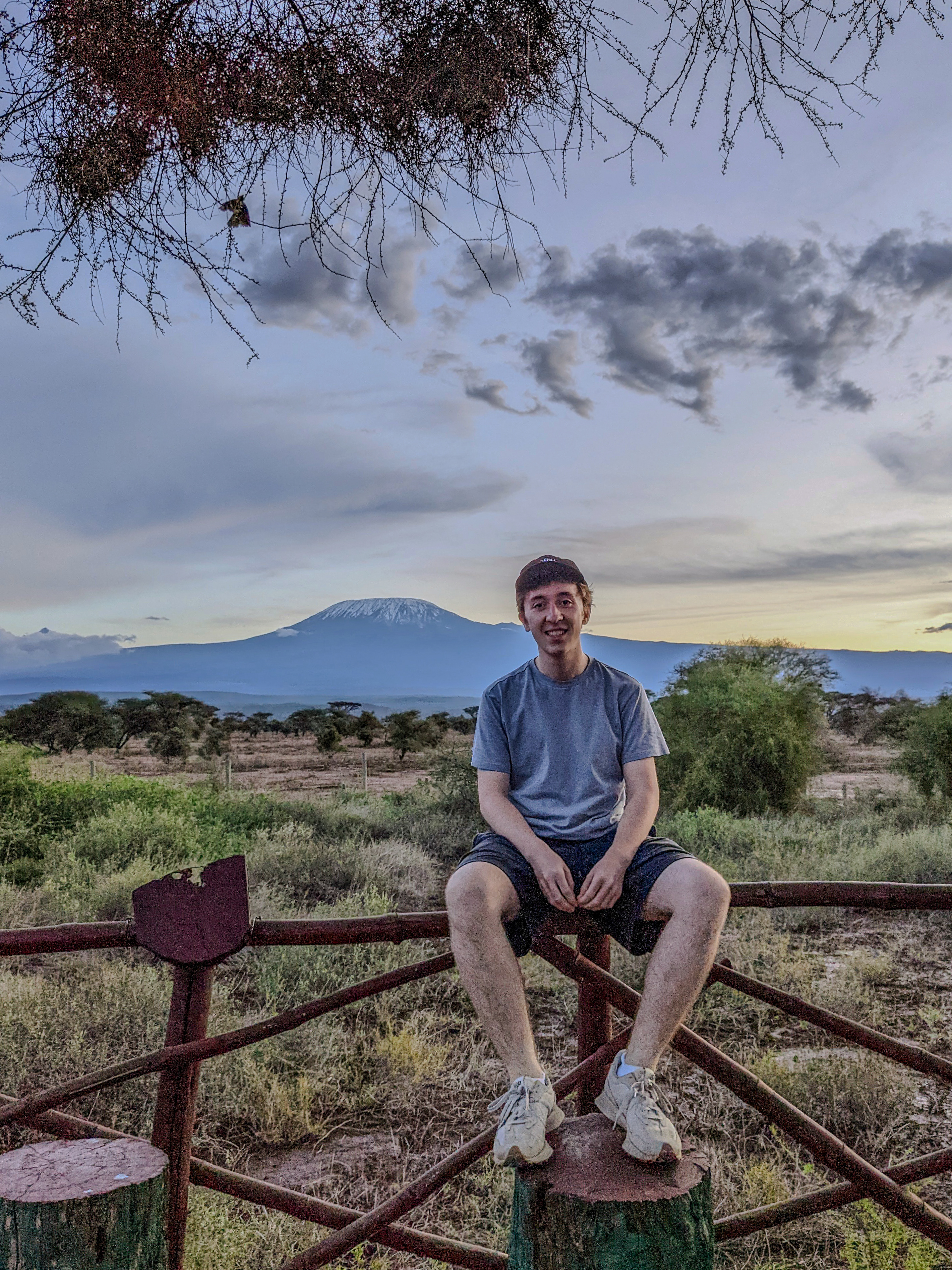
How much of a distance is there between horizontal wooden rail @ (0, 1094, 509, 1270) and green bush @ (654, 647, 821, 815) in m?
8.78

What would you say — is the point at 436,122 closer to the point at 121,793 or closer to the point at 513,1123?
the point at 513,1123

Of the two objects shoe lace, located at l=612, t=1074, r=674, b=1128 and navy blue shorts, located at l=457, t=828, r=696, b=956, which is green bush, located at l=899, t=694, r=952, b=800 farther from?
shoe lace, located at l=612, t=1074, r=674, b=1128

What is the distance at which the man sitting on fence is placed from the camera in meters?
1.66

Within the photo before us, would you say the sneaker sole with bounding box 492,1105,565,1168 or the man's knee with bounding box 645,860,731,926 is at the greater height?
the man's knee with bounding box 645,860,731,926

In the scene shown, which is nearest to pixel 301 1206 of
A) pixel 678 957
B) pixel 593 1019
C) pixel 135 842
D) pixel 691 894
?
pixel 593 1019

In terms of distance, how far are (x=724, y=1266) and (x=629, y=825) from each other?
1817 millimetres

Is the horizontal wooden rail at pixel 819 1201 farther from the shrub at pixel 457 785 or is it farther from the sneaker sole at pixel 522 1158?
the shrub at pixel 457 785

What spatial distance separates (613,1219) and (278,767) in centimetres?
1840

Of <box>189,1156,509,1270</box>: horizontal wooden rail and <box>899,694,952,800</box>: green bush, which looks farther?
<box>899,694,952,800</box>: green bush

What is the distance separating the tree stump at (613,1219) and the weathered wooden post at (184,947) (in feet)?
2.59

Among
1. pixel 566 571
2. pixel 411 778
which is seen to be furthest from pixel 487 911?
pixel 411 778

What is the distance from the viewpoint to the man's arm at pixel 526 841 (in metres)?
1.99

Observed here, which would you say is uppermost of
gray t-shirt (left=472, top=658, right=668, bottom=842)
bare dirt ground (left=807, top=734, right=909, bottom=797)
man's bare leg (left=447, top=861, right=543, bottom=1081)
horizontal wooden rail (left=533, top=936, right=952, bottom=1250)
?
gray t-shirt (left=472, top=658, right=668, bottom=842)

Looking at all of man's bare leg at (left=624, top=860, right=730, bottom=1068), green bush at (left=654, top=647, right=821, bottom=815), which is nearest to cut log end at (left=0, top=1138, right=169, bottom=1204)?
man's bare leg at (left=624, top=860, right=730, bottom=1068)
